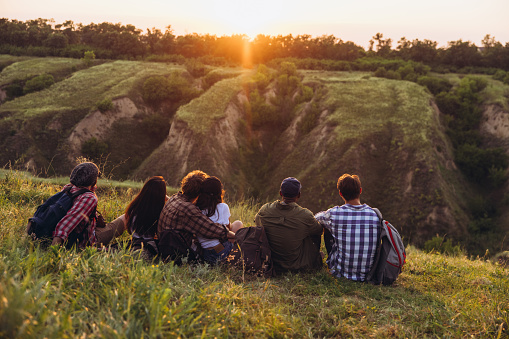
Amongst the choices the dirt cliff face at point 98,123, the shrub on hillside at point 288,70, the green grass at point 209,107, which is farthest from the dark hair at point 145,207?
the shrub on hillside at point 288,70

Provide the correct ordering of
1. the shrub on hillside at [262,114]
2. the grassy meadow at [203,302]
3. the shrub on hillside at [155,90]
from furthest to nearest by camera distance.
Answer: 1. the shrub on hillside at [155,90]
2. the shrub on hillside at [262,114]
3. the grassy meadow at [203,302]

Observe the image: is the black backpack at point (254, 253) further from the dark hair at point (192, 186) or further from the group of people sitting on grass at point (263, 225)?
the dark hair at point (192, 186)

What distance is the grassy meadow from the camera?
2.69 meters

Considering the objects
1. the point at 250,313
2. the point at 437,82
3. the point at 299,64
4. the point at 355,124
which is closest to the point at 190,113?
the point at 355,124

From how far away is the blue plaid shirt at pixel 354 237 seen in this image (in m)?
5.87

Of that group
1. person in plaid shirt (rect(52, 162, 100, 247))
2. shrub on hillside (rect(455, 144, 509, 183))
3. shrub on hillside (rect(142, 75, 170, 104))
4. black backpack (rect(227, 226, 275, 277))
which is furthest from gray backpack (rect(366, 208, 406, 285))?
shrub on hillside (rect(142, 75, 170, 104))

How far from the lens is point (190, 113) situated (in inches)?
1449

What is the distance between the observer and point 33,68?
47.0 m

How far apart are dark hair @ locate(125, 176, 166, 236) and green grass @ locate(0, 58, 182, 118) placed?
35430mm

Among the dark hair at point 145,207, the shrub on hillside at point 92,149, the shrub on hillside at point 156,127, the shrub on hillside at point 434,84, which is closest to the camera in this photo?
the dark hair at point 145,207

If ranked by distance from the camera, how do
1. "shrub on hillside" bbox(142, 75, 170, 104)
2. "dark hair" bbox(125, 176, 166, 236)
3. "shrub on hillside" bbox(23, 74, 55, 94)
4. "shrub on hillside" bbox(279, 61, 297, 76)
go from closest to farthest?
"dark hair" bbox(125, 176, 166, 236)
"shrub on hillside" bbox(142, 75, 170, 104)
"shrub on hillside" bbox(23, 74, 55, 94)
"shrub on hillside" bbox(279, 61, 297, 76)

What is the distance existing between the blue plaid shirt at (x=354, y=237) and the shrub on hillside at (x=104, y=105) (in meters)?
36.0

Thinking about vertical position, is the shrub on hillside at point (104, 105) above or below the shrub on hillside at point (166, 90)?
below

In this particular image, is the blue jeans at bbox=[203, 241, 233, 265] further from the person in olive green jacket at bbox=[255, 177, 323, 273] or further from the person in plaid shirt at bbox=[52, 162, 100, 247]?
the person in plaid shirt at bbox=[52, 162, 100, 247]
